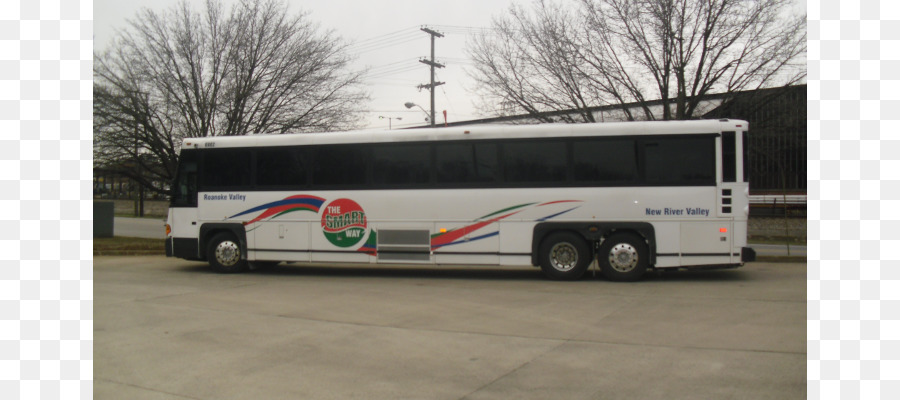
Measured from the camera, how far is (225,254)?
49.1 ft

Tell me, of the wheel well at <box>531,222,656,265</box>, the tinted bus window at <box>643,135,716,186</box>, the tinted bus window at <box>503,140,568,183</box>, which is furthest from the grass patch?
the tinted bus window at <box>643,135,716,186</box>

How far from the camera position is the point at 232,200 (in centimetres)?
1485

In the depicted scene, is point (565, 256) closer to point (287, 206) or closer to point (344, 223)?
point (344, 223)

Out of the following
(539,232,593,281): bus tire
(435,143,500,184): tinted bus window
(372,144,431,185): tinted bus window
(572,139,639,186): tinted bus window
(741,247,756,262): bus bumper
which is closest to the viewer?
(741,247,756,262): bus bumper

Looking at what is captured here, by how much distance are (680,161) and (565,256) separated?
108 inches

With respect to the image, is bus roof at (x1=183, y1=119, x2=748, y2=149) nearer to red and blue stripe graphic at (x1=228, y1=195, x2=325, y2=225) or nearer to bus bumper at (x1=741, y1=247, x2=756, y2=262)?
red and blue stripe graphic at (x1=228, y1=195, x2=325, y2=225)

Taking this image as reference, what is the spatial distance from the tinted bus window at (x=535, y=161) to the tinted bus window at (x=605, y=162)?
0.28 metres

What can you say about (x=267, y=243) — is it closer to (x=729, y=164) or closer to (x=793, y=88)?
(x=729, y=164)

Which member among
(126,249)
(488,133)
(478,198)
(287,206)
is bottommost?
(126,249)

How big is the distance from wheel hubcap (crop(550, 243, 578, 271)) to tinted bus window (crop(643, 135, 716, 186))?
1.92 meters

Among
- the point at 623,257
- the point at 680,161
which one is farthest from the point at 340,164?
the point at 680,161

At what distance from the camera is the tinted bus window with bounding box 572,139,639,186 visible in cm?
1280

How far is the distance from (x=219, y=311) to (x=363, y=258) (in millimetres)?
4515

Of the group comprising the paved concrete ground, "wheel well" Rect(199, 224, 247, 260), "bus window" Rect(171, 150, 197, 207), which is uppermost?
"bus window" Rect(171, 150, 197, 207)
